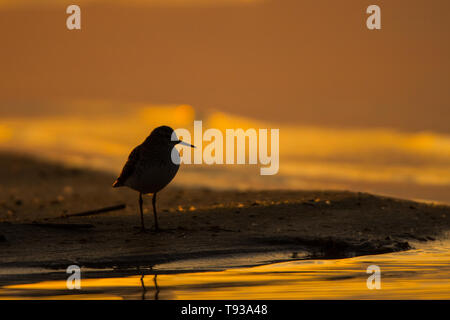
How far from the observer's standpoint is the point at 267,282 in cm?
841

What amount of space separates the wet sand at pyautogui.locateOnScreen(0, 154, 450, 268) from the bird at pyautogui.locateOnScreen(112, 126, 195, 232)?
0.49 metres

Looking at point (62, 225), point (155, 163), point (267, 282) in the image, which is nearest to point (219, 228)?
point (155, 163)

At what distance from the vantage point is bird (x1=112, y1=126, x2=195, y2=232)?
1141cm

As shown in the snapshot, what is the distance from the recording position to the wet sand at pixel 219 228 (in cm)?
983

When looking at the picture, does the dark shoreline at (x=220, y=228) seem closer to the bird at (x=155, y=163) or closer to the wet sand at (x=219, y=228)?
the wet sand at (x=219, y=228)

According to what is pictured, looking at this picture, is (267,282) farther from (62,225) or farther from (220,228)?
(62,225)

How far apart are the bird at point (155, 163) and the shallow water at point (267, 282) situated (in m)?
2.04

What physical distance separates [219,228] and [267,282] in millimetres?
2683

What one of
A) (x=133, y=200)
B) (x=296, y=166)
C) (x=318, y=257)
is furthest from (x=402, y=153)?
(x=318, y=257)

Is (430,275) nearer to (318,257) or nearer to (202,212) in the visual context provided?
(318,257)

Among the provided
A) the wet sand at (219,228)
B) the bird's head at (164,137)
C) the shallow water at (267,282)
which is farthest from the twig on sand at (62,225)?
the shallow water at (267,282)

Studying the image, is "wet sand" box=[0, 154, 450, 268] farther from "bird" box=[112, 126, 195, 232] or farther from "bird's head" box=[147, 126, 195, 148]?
"bird's head" box=[147, 126, 195, 148]
